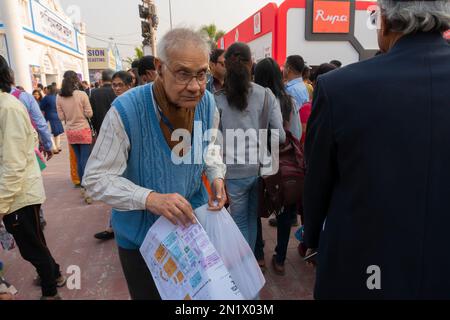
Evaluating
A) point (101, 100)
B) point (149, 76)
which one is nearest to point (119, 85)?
point (149, 76)

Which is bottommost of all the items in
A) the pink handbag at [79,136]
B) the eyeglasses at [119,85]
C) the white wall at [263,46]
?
the pink handbag at [79,136]

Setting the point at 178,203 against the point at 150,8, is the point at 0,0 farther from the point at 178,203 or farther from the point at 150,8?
the point at 178,203

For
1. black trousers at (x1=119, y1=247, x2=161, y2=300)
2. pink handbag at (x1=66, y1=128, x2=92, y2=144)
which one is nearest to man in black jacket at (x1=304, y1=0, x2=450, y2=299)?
black trousers at (x1=119, y1=247, x2=161, y2=300)

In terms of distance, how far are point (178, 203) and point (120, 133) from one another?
0.38m

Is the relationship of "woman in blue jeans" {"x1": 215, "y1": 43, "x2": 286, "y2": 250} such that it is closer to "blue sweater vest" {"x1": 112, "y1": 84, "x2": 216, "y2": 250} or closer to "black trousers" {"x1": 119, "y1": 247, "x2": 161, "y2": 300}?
"blue sweater vest" {"x1": 112, "y1": 84, "x2": 216, "y2": 250}

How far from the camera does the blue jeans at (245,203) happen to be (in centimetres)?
252

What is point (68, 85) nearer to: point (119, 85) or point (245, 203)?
point (119, 85)

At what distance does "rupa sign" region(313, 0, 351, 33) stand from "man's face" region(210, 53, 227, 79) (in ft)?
33.8

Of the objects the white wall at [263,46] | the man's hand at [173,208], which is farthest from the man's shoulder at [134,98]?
the white wall at [263,46]

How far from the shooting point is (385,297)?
1.13 m

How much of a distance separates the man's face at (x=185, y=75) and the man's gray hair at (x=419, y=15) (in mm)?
669

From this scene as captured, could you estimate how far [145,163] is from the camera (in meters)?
1.38

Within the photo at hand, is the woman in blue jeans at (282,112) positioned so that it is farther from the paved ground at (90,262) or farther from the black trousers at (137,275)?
the black trousers at (137,275)

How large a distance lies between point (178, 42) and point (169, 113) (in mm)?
287
